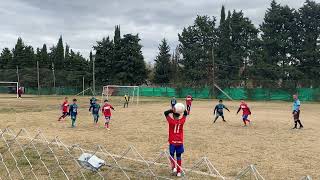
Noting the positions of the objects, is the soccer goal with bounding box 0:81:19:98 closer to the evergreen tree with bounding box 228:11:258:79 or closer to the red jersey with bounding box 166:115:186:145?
the evergreen tree with bounding box 228:11:258:79

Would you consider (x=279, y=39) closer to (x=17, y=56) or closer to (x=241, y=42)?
(x=241, y=42)

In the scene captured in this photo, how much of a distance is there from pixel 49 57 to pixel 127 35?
29.0 meters

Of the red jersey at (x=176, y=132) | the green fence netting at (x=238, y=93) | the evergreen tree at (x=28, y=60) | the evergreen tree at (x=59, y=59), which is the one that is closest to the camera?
the red jersey at (x=176, y=132)

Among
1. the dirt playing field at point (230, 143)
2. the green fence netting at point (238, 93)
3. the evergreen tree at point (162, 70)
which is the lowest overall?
the dirt playing field at point (230, 143)

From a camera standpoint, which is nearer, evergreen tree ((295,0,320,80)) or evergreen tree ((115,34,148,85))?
evergreen tree ((295,0,320,80))

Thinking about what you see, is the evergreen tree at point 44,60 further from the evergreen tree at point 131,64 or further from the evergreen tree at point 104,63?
the evergreen tree at point 131,64

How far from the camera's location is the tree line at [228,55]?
6359cm

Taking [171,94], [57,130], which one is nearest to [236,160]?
[57,130]

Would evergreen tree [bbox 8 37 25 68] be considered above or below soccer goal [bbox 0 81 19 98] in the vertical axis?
above

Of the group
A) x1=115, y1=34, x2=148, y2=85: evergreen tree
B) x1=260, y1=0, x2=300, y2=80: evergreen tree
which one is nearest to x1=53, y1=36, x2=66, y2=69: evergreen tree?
x1=115, y1=34, x2=148, y2=85: evergreen tree

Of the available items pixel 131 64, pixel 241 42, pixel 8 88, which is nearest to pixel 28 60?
pixel 8 88

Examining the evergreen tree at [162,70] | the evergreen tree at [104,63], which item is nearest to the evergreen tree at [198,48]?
the evergreen tree at [162,70]

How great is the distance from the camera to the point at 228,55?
242ft

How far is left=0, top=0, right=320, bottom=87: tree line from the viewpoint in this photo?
63594 millimetres
